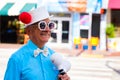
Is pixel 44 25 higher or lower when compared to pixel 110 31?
higher

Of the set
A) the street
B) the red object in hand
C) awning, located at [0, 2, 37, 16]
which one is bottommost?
the street

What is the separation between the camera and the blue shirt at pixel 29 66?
3209 mm

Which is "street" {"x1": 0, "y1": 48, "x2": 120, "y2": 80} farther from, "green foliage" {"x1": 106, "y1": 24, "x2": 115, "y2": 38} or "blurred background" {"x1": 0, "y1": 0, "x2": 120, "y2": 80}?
"green foliage" {"x1": 106, "y1": 24, "x2": 115, "y2": 38}

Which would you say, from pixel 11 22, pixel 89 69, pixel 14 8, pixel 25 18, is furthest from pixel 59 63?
pixel 11 22

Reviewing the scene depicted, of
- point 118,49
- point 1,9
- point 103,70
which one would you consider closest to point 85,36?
point 118,49

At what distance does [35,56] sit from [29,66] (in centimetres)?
11

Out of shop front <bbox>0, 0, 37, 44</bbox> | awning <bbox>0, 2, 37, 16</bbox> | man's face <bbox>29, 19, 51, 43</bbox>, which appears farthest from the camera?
shop front <bbox>0, 0, 37, 44</bbox>

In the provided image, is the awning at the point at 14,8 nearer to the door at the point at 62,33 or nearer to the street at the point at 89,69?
the door at the point at 62,33

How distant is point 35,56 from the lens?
331 centimetres

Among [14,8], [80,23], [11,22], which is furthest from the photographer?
[11,22]

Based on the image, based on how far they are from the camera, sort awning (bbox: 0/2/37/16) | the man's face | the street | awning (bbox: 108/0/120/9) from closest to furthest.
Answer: the man's face, the street, awning (bbox: 108/0/120/9), awning (bbox: 0/2/37/16)

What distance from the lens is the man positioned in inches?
127

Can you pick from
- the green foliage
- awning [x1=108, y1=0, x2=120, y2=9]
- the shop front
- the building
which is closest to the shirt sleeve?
the green foliage

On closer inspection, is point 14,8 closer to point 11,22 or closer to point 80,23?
point 11,22
